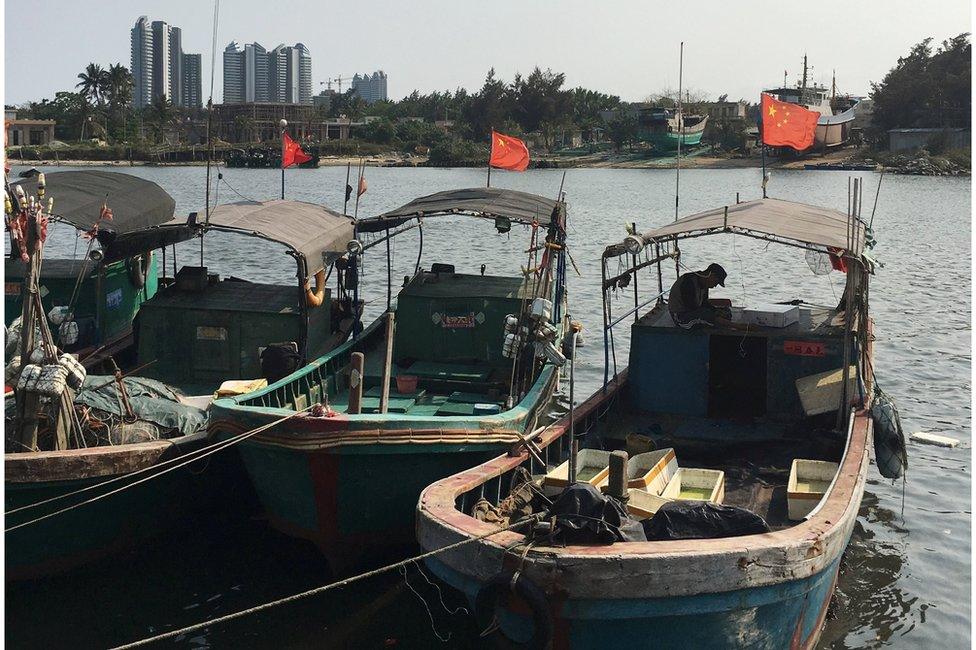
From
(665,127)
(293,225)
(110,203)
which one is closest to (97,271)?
(110,203)

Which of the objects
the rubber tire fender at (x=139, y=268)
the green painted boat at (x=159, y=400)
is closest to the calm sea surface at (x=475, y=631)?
the green painted boat at (x=159, y=400)

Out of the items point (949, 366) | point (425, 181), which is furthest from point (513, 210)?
point (425, 181)

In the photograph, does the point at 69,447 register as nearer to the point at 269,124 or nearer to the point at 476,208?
the point at 476,208

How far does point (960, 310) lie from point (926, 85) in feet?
217

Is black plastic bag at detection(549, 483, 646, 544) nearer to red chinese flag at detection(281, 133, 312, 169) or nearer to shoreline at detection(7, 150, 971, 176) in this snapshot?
red chinese flag at detection(281, 133, 312, 169)

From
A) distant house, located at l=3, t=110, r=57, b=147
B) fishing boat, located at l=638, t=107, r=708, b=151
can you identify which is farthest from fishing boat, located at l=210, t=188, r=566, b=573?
distant house, located at l=3, t=110, r=57, b=147

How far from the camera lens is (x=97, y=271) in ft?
43.3

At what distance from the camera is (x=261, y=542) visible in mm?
10773

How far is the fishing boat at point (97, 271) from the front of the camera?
1277 centimetres

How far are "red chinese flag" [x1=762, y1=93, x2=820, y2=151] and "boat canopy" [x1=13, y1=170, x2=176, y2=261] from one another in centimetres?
769

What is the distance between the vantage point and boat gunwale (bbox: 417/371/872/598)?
21.4ft

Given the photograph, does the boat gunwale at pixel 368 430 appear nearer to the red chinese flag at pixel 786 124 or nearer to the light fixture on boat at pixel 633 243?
the light fixture on boat at pixel 633 243

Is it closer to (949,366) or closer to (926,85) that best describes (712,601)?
(949,366)

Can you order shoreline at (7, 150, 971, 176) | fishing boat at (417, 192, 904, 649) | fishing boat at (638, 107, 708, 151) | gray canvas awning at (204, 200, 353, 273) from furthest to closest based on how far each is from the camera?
fishing boat at (638, 107, 708, 151)
shoreline at (7, 150, 971, 176)
gray canvas awning at (204, 200, 353, 273)
fishing boat at (417, 192, 904, 649)
